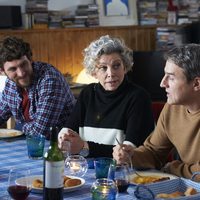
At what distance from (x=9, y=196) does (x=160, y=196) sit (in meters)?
0.50

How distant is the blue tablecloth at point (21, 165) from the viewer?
1.68 metres

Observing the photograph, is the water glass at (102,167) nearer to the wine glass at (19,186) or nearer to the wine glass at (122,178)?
the wine glass at (122,178)

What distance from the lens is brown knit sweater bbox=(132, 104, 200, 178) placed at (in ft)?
6.79

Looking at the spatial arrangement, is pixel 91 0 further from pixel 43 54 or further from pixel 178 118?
pixel 178 118

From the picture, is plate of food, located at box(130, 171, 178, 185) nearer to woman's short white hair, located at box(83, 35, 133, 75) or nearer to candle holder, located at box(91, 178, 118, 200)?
candle holder, located at box(91, 178, 118, 200)

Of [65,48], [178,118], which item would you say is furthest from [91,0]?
[178,118]

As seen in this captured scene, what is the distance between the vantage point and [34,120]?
2.94 m

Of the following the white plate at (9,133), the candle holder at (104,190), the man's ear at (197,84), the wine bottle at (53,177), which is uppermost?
the man's ear at (197,84)

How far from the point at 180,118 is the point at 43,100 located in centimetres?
102

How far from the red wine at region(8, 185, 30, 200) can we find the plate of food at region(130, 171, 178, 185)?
41 centimetres

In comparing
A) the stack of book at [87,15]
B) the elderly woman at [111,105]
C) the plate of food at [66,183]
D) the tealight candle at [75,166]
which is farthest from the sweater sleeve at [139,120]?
the stack of book at [87,15]

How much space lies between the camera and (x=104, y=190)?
1.54m

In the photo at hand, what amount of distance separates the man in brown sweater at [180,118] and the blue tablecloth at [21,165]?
0.30 meters

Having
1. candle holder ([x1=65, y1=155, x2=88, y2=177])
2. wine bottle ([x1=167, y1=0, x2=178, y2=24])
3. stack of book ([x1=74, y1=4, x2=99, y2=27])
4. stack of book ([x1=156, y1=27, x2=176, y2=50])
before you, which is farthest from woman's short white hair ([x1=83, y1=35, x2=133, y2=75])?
wine bottle ([x1=167, y1=0, x2=178, y2=24])
